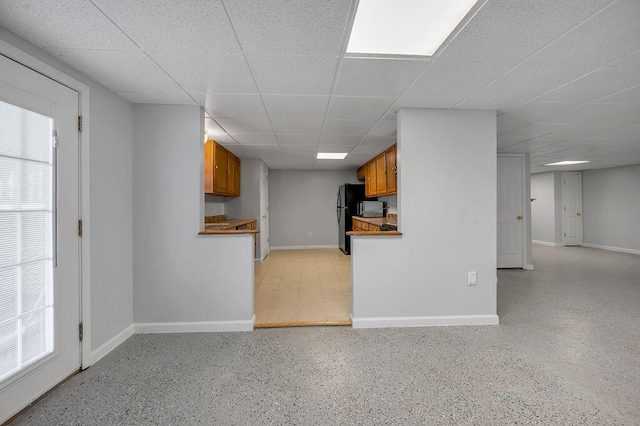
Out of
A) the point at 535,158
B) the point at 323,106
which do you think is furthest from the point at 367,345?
the point at 535,158

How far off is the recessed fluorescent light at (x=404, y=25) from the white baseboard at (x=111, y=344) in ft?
9.08

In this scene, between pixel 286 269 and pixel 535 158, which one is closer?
pixel 286 269

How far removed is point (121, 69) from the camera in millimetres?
1835

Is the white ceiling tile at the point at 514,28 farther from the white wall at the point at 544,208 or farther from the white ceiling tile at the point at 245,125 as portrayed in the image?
the white wall at the point at 544,208

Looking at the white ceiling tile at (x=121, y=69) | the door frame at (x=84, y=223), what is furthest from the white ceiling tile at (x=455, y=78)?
the door frame at (x=84, y=223)

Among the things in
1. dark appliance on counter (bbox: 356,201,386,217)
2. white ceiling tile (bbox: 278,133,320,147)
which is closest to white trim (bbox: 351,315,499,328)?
white ceiling tile (bbox: 278,133,320,147)

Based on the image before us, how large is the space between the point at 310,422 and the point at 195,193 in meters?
1.98

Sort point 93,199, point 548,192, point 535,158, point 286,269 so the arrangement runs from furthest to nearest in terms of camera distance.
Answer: point 548,192, point 535,158, point 286,269, point 93,199

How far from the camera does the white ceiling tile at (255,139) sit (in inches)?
141

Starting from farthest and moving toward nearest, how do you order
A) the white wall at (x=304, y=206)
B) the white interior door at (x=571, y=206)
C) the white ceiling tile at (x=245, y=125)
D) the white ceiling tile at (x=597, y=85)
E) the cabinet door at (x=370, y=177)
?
the white interior door at (x=571, y=206) → the white wall at (x=304, y=206) → the cabinet door at (x=370, y=177) → the white ceiling tile at (x=245, y=125) → the white ceiling tile at (x=597, y=85)

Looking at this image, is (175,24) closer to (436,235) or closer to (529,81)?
(529,81)

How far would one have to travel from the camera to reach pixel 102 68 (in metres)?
1.82

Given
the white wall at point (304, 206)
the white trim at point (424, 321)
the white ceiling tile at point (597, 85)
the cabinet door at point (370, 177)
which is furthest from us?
the white wall at point (304, 206)

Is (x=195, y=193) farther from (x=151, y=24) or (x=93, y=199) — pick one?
(x=151, y=24)
